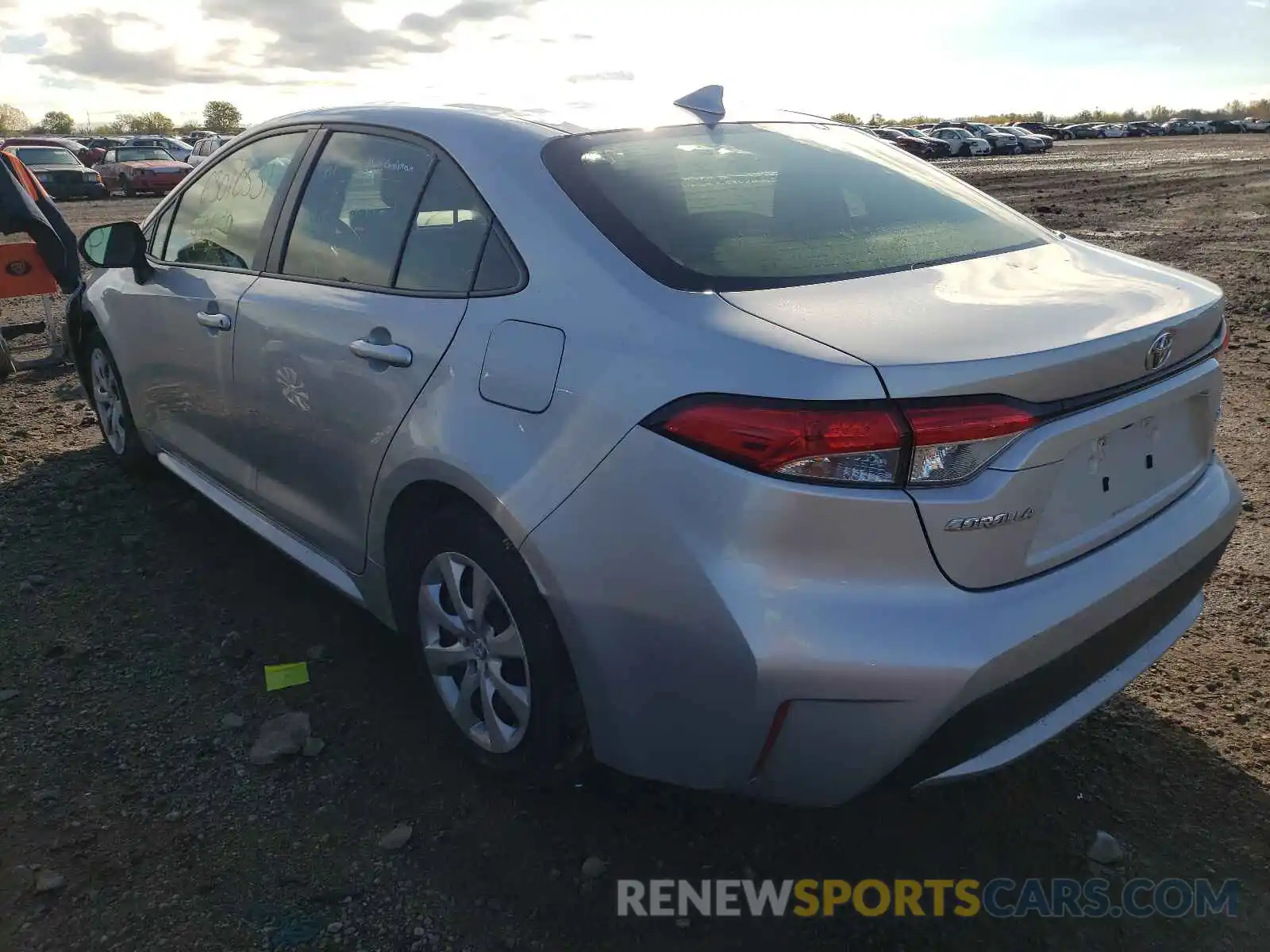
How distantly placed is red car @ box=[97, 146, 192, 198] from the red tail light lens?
2726 centimetres

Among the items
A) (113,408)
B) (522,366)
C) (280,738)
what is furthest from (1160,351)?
(113,408)

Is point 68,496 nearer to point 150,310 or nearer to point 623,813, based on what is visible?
point 150,310

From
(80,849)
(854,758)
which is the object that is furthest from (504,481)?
(80,849)

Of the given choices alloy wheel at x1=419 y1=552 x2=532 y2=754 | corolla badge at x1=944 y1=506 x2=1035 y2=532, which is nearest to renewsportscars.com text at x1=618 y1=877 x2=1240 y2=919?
alloy wheel at x1=419 y1=552 x2=532 y2=754

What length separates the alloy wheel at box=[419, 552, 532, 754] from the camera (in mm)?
2410

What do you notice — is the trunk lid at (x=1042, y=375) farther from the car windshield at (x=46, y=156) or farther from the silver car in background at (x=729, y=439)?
the car windshield at (x=46, y=156)

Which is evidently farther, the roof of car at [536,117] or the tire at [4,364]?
the tire at [4,364]

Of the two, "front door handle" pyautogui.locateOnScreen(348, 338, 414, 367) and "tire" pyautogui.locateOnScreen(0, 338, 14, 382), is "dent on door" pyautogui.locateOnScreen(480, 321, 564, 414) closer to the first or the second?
"front door handle" pyautogui.locateOnScreen(348, 338, 414, 367)

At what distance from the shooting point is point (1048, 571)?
1.99m

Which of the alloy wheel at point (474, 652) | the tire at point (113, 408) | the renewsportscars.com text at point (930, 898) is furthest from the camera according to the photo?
the tire at point (113, 408)

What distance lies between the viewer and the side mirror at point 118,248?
3.87m

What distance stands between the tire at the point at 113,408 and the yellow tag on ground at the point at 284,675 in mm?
1768

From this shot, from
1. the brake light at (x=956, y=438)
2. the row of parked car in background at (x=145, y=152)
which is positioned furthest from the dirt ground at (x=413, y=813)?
the row of parked car in background at (x=145, y=152)

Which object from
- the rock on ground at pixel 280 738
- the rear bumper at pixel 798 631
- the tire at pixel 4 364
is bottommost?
the rock on ground at pixel 280 738
